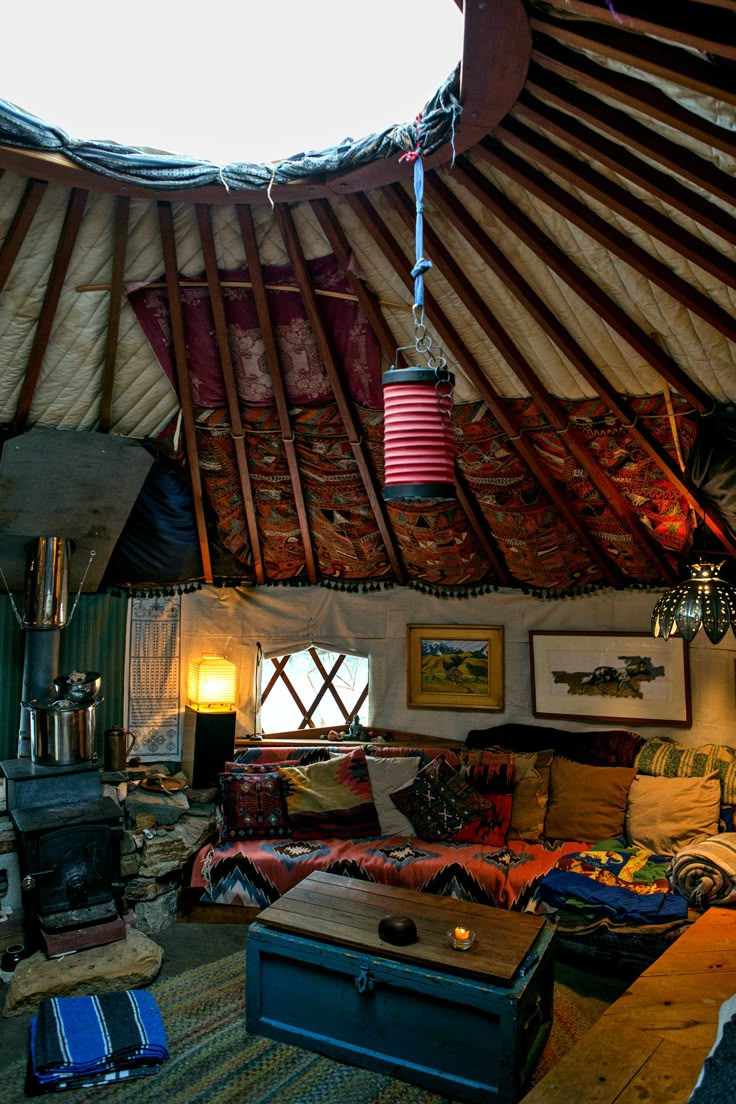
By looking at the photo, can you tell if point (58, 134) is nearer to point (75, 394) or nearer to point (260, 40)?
point (260, 40)

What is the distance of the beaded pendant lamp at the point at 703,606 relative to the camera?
3.98m

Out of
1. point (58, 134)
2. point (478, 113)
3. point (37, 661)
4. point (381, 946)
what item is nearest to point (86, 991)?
point (381, 946)

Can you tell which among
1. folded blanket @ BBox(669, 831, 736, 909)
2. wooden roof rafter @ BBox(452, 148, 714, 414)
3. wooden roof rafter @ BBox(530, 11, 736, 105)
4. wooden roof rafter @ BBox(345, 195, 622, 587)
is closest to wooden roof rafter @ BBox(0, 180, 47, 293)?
wooden roof rafter @ BBox(345, 195, 622, 587)

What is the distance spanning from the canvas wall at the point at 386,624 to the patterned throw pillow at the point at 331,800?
28.8 inches

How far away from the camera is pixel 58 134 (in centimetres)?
294

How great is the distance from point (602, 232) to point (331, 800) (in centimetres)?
331

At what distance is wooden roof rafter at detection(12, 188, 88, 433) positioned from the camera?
3.39 metres

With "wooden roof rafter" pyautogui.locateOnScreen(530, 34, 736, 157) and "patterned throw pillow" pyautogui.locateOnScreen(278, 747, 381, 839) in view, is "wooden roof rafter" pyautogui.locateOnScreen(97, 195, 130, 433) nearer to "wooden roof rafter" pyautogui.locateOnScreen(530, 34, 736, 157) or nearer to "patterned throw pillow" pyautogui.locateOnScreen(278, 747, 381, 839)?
"wooden roof rafter" pyautogui.locateOnScreen(530, 34, 736, 157)

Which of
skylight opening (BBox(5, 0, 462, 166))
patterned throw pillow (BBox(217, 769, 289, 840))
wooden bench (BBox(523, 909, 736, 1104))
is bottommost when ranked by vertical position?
wooden bench (BBox(523, 909, 736, 1104))

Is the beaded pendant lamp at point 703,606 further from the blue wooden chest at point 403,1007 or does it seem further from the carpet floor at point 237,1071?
the carpet floor at point 237,1071

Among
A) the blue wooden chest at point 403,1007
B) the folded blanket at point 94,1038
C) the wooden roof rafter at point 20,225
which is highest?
the wooden roof rafter at point 20,225

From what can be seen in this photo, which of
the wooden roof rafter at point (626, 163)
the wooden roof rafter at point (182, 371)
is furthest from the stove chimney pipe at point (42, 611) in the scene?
the wooden roof rafter at point (626, 163)

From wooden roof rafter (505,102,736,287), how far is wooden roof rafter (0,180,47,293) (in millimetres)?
1686

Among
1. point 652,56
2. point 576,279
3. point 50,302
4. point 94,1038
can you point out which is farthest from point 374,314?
point 94,1038
